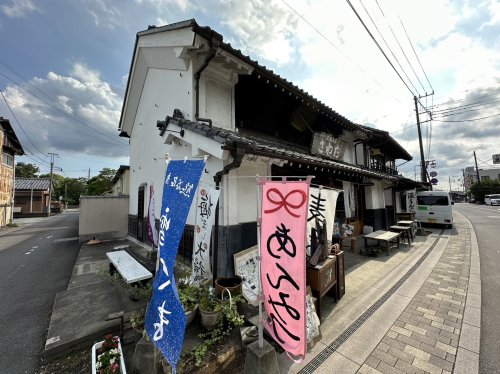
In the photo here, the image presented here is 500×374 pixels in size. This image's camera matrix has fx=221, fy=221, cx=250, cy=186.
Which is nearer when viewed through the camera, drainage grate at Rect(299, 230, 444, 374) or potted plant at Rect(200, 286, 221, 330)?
drainage grate at Rect(299, 230, 444, 374)

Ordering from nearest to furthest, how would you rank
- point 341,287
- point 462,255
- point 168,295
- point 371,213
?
point 168,295
point 341,287
point 462,255
point 371,213

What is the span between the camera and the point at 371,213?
40.1 ft

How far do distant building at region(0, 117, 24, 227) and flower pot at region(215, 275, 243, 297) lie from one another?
28432 mm

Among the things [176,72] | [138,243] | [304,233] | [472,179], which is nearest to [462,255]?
[304,233]

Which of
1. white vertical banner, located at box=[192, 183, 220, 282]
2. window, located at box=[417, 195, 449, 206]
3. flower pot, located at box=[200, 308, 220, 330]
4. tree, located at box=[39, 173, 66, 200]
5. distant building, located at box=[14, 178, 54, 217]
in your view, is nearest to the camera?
flower pot, located at box=[200, 308, 220, 330]

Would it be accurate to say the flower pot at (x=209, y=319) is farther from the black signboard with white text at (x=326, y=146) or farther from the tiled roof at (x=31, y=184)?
the tiled roof at (x=31, y=184)

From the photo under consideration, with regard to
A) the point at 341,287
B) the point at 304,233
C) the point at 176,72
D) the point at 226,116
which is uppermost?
the point at 176,72

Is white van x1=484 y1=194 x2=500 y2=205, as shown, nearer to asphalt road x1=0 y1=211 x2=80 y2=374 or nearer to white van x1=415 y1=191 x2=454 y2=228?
white van x1=415 y1=191 x2=454 y2=228

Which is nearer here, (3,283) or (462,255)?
(3,283)

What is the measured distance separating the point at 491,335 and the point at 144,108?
1333cm

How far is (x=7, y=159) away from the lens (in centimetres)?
2298

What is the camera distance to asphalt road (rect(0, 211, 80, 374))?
3803 millimetres

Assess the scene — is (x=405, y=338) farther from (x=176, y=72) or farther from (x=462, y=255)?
(x=176, y=72)

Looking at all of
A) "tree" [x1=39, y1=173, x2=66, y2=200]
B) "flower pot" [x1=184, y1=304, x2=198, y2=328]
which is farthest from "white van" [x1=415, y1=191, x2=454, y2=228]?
"tree" [x1=39, y1=173, x2=66, y2=200]
